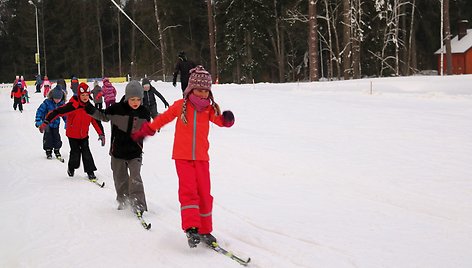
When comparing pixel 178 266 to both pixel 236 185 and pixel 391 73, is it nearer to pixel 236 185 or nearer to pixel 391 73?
pixel 236 185

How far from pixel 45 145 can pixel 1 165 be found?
39.8 inches

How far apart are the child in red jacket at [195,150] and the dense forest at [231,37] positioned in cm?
2258

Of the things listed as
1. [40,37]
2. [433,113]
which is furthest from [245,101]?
[40,37]

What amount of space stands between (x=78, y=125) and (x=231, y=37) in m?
39.4

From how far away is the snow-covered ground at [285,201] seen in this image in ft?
16.4

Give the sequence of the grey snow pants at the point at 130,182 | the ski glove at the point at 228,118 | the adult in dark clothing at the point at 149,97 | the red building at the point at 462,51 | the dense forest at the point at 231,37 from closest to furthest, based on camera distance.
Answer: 1. the ski glove at the point at 228,118
2. the grey snow pants at the point at 130,182
3. the adult in dark clothing at the point at 149,97
4. the dense forest at the point at 231,37
5. the red building at the point at 462,51

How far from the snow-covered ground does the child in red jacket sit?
0.87 feet

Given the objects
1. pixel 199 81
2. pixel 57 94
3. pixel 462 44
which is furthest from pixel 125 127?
pixel 462 44

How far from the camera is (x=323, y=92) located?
2219 cm

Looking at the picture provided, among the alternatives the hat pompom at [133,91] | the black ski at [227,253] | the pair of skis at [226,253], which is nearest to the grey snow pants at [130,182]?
the pair of skis at [226,253]

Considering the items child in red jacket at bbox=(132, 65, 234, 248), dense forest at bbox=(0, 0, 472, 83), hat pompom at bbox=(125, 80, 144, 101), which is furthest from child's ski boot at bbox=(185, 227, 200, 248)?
dense forest at bbox=(0, 0, 472, 83)

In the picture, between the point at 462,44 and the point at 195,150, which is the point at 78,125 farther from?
the point at 462,44

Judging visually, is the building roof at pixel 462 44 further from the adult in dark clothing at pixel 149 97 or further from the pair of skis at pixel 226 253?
the pair of skis at pixel 226 253

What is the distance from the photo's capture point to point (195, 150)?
521 cm
